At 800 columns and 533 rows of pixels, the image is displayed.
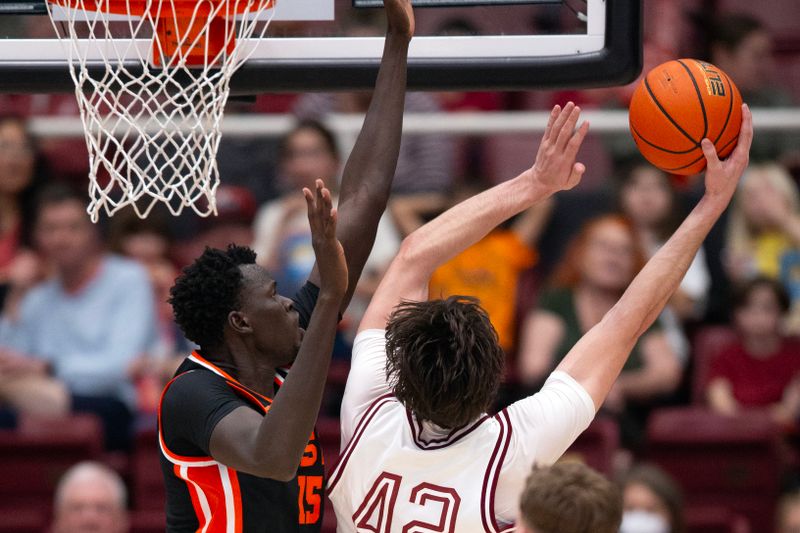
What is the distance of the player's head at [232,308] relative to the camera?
137 inches

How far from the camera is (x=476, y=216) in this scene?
3873 mm

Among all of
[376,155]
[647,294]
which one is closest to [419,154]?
[376,155]

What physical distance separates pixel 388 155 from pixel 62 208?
9.77ft

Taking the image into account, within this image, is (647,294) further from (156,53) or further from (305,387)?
(156,53)

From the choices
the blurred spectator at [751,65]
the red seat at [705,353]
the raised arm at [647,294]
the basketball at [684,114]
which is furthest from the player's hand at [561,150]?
the blurred spectator at [751,65]

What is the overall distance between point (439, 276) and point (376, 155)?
2.73 m

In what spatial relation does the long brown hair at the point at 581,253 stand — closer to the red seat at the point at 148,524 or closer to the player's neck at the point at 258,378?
the red seat at the point at 148,524

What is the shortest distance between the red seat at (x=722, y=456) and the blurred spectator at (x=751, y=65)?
173 cm

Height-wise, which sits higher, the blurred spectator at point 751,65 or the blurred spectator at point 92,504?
the blurred spectator at point 751,65

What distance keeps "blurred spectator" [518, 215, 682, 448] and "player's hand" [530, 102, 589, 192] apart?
8.50 feet

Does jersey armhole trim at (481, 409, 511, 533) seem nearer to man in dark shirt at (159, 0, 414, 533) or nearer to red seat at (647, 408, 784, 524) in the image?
man in dark shirt at (159, 0, 414, 533)

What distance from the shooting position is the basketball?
145 inches

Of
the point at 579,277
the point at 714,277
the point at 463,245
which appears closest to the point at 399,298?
the point at 463,245

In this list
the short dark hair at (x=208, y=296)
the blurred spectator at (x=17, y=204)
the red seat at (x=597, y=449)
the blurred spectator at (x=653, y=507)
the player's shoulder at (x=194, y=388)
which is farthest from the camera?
the blurred spectator at (x=17, y=204)
